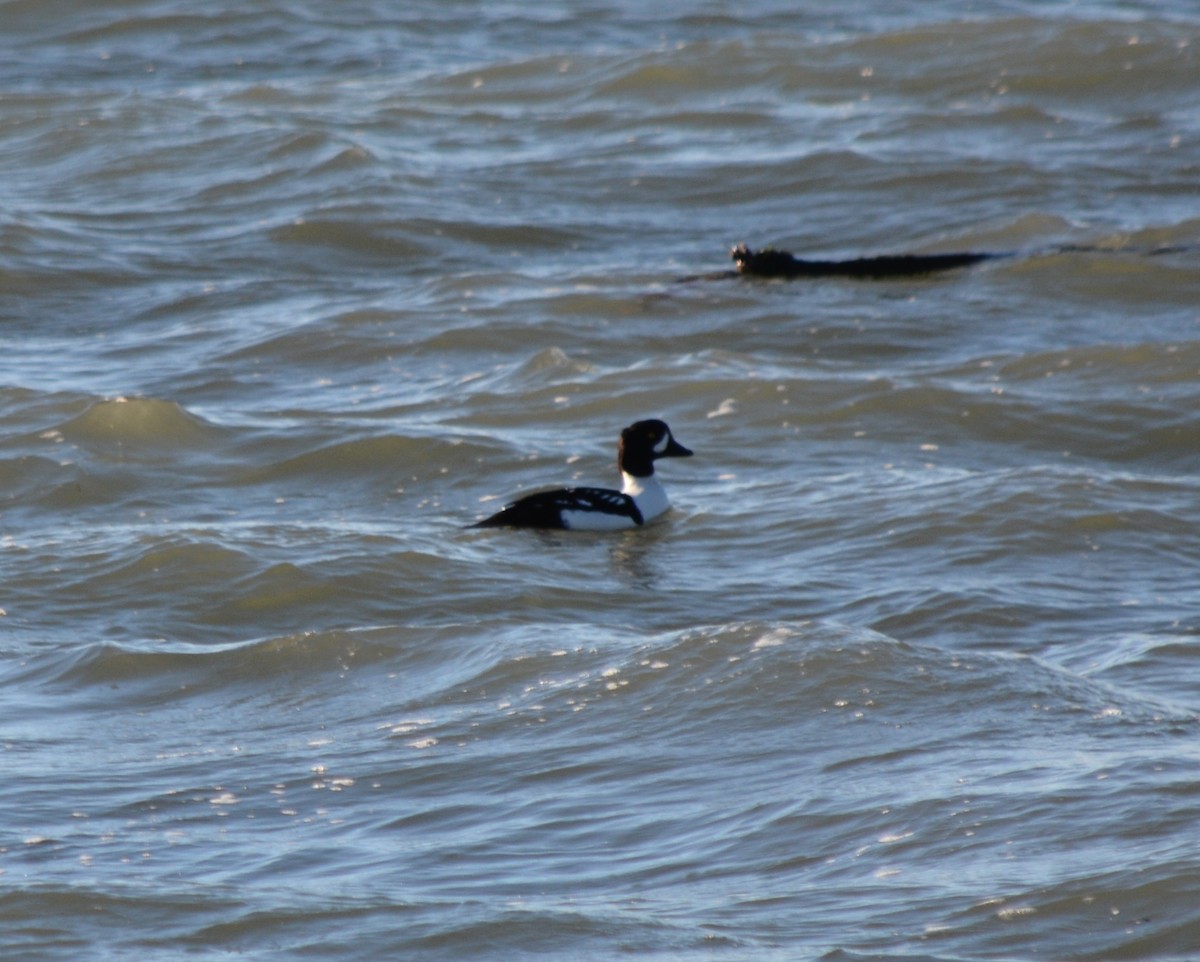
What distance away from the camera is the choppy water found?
5055 millimetres

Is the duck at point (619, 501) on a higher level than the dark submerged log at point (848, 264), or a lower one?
lower

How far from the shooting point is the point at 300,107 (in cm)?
2066

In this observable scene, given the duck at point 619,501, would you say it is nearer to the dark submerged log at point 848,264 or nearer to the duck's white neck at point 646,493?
the duck's white neck at point 646,493

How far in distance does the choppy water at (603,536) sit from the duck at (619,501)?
0.13 metres

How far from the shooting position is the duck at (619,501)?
9375mm

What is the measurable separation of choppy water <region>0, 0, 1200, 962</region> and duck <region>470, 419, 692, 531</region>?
0.44 feet

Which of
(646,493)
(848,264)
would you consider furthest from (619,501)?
(848,264)

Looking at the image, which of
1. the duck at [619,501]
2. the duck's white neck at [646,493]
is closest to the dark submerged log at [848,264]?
the duck at [619,501]

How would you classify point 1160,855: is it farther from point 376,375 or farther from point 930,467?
point 376,375

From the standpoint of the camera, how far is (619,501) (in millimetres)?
9727

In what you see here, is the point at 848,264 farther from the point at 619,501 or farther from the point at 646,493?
the point at 619,501

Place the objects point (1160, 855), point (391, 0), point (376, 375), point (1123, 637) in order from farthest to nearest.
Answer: point (391, 0) → point (376, 375) → point (1123, 637) → point (1160, 855)

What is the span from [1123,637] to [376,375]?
19.4 feet

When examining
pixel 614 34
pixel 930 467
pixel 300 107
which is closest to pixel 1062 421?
pixel 930 467
